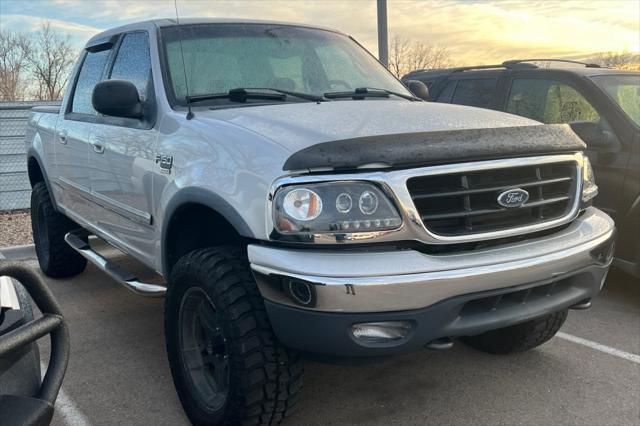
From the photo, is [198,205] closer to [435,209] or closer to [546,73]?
[435,209]

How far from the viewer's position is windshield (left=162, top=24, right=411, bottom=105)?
338 centimetres

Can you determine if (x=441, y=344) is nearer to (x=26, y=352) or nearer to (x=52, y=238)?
(x=26, y=352)

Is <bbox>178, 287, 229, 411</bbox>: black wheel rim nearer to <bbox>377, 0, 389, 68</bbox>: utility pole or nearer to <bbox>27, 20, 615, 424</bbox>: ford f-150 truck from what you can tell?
<bbox>27, 20, 615, 424</bbox>: ford f-150 truck

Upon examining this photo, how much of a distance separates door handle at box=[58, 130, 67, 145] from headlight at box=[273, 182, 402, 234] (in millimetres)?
2941

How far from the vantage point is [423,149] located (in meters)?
2.32

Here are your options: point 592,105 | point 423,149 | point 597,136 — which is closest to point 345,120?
point 423,149

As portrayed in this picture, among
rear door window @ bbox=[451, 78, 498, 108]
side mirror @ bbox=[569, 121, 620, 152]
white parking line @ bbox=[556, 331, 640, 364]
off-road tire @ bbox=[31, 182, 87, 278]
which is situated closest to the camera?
white parking line @ bbox=[556, 331, 640, 364]

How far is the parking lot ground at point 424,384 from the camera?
304 centimetres

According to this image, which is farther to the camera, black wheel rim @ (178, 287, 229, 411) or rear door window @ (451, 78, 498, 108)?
rear door window @ (451, 78, 498, 108)

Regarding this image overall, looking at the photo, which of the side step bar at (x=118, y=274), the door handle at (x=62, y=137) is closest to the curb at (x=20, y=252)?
the side step bar at (x=118, y=274)

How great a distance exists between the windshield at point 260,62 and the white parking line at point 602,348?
193 centimetres

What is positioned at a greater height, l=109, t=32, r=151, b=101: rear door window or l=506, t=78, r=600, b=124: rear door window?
l=109, t=32, r=151, b=101: rear door window

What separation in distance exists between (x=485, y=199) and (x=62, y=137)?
3.43 metres

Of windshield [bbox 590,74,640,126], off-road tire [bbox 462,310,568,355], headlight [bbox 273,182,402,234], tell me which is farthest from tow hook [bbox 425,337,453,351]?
windshield [bbox 590,74,640,126]
